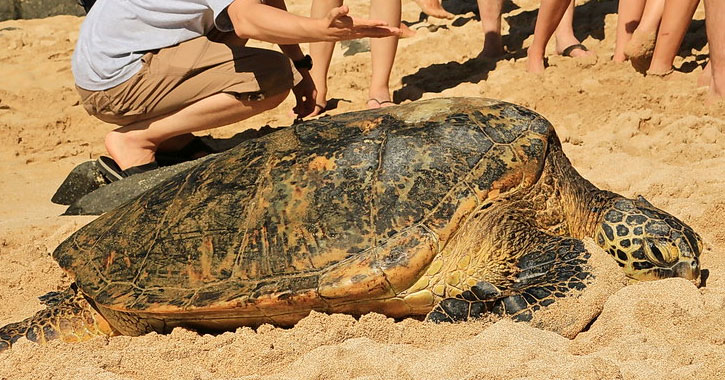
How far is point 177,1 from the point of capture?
10.7ft

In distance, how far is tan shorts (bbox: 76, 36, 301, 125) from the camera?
3459 millimetres

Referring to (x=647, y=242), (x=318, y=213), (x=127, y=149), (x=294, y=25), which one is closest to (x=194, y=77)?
(x=127, y=149)

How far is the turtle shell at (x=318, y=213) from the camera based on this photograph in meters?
2.07

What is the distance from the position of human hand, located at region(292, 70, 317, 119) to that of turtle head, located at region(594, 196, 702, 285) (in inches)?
82.1

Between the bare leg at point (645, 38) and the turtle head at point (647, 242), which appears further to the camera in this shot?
the bare leg at point (645, 38)

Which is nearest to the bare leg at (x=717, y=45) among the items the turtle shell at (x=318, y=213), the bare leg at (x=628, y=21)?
the bare leg at (x=628, y=21)

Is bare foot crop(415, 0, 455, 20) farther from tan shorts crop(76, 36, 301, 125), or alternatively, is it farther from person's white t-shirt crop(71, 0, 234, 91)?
person's white t-shirt crop(71, 0, 234, 91)

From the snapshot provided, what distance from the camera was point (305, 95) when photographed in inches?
159

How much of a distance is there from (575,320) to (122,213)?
1477 mm

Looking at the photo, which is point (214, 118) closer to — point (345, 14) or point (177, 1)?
point (177, 1)

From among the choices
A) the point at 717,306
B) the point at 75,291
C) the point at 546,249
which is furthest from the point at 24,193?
the point at 717,306

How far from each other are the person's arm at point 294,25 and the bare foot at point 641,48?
1.95m

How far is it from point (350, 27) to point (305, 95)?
1603 millimetres

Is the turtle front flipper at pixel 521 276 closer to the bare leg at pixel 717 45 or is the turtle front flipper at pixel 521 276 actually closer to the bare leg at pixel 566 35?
the bare leg at pixel 717 45
